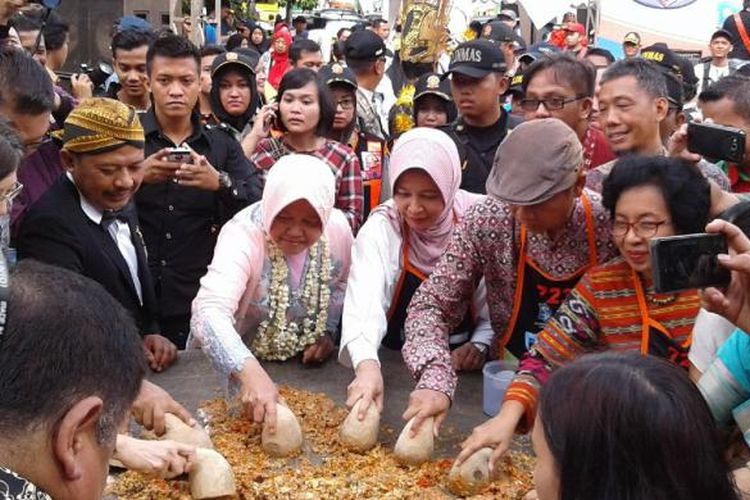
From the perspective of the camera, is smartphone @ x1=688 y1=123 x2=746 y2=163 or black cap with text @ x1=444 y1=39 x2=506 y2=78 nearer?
smartphone @ x1=688 y1=123 x2=746 y2=163

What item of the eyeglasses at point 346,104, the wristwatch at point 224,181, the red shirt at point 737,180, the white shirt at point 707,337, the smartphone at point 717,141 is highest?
the smartphone at point 717,141

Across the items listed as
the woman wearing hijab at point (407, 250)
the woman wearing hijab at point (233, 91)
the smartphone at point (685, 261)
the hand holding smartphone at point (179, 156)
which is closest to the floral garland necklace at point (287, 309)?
the woman wearing hijab at point (407, 250)

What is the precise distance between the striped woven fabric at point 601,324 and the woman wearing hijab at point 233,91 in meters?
2.67

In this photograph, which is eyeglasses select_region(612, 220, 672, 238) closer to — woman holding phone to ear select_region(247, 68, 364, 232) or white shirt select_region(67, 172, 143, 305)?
white shirt select_region(67, 172, 143, 305)

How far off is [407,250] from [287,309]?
0.44 m

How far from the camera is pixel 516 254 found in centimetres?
249

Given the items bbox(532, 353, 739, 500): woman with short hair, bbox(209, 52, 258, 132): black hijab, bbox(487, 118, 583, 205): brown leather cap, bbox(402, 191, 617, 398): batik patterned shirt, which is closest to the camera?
bbox(532, 353, 739, 500): woman with short hair

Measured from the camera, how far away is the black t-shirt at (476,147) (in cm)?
379

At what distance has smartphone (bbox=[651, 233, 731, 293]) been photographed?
1651 mm

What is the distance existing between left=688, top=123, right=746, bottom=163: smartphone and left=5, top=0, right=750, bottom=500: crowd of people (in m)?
0.04

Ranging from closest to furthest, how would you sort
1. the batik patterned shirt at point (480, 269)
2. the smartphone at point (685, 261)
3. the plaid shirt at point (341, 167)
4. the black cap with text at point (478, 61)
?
the smartphone at point (685, 261)
the batik patterned shirt at point (480, 269)
the plaid shirt at point (341, 167)
the black cap with text at point (478, 61)

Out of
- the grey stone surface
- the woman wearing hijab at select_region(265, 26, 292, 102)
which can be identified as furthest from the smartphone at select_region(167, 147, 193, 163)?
the woman wearing hijab at select_region(265, 26, 292, 102)

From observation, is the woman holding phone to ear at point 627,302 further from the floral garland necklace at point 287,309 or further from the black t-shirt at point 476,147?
the black t-shirt at point 476,147

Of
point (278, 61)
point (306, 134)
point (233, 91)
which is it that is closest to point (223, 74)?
point (233, 91)
